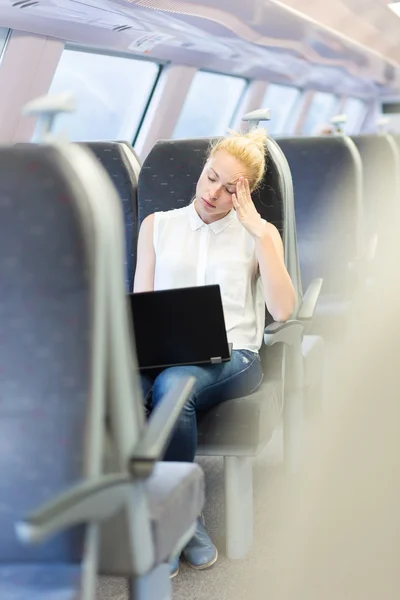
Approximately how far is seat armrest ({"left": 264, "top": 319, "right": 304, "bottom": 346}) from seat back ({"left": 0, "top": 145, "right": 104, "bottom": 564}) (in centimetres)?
131

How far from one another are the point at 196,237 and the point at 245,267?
18cm

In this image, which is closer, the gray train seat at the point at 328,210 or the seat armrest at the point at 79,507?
the seat armrest at the point at 79,507

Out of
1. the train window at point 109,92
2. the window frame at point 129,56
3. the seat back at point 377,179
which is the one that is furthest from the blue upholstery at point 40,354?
the train window at point 109,92

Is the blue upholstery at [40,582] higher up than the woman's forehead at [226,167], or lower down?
lower down

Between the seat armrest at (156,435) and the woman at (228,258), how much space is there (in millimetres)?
951

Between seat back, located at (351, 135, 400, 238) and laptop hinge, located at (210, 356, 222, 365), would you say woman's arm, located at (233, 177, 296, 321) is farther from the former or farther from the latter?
seat back, located at (351, 135, 400, 238)

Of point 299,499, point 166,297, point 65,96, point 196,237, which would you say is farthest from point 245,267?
point 65,96

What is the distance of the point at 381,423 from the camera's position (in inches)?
150

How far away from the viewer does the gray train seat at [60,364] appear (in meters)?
1.36

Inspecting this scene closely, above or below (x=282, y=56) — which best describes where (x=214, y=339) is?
below

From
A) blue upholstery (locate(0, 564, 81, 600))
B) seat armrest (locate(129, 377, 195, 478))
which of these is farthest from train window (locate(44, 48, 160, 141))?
blue upholstery (locate(0, 564, 81, 600))

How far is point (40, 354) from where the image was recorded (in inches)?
55.0

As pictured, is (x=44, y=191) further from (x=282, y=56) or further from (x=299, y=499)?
(x=282, y=56)

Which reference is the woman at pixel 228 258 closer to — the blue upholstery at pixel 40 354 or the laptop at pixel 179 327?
the laptop at pixel 179 327
